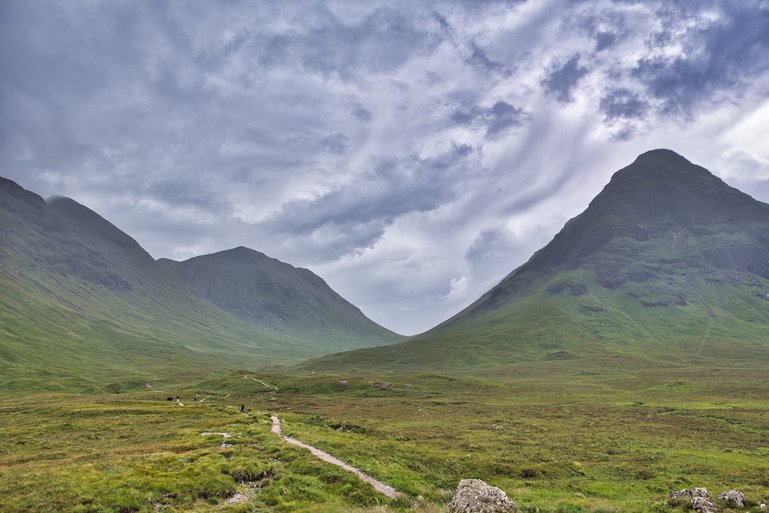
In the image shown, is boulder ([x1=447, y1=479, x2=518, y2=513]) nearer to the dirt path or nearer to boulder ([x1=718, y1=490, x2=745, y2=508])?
the dirt path

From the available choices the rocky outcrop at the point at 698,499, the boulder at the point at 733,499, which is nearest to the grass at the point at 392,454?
the boulder at the point at 733,499

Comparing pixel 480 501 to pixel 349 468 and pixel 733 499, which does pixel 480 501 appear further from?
pixel 733 499

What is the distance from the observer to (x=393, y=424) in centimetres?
6281

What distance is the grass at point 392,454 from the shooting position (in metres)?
25.4

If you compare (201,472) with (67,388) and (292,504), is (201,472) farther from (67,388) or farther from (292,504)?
(67,388)

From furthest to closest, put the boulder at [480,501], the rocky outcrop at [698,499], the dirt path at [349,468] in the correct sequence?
1. the dirt path at [349,468]
2. the rocky outcrop at [698,499]
3. the boulder at [480,501]

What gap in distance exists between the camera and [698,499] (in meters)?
21.8

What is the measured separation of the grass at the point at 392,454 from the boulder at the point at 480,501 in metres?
3.34

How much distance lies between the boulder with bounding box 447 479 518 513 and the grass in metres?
3.34

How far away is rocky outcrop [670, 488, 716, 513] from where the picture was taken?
838 inches

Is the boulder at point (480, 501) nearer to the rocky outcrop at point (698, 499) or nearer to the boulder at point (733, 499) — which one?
the rocky outcrop at point (698, 499)

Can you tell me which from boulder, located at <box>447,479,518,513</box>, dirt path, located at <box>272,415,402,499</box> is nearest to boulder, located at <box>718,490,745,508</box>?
boulder, located at <box>447,479,518,513</box>

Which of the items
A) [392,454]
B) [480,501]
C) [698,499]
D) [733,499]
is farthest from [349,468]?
[733,499]

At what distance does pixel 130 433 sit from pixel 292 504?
39.9 metres
